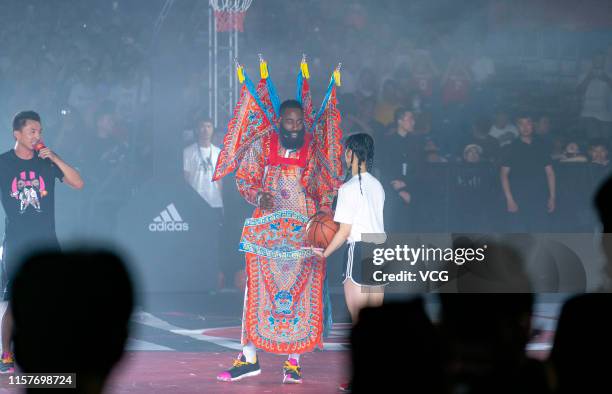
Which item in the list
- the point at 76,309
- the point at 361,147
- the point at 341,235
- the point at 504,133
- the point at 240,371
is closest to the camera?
the point at 76,309

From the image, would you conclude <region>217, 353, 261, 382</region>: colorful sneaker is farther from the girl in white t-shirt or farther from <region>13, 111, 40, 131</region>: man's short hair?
<region>13, 111, 40, 131</region>: man's short hair

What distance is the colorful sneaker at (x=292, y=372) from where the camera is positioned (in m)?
6.27

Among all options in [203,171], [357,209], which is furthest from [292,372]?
[203,171]

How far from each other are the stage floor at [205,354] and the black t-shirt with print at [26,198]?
1048mm

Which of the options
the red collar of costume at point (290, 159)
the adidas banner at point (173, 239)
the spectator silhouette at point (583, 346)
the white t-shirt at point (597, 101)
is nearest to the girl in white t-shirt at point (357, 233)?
the red collar of costume at point (290, 159)

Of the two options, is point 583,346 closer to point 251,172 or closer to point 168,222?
point 251,172

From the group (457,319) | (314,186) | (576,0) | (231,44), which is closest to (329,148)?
(314,186)

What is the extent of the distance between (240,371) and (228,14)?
6556mm

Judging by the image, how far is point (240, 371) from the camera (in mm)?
6402

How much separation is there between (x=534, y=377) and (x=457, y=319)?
0.21 m

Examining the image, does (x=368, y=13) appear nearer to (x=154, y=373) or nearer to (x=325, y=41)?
(x=325, y=41)

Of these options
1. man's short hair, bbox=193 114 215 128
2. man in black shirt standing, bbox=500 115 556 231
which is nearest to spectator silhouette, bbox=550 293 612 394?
man's short hair, bbox=193 114 215 128

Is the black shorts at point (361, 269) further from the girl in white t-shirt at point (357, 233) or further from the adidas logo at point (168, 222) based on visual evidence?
the adidas logo at point (168, 222)

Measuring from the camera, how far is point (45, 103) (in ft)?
39.3
